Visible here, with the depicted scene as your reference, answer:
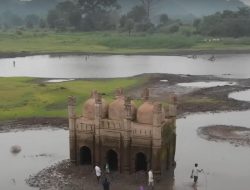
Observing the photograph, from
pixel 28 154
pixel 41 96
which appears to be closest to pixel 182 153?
pixel 28 154

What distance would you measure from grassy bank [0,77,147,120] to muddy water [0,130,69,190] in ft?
18.9

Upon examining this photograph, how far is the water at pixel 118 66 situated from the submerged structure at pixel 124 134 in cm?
5000

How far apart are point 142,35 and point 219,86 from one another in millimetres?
84816

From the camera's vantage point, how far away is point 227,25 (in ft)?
477

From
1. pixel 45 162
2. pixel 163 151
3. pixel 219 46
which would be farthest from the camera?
pixel 219 46

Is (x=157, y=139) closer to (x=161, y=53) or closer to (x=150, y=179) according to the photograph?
(x=150, y=179)

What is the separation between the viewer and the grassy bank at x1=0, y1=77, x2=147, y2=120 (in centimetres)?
5210

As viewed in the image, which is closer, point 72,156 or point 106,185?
point 106,185

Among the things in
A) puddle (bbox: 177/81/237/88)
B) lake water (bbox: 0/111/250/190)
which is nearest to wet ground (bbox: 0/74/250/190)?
lake water (bbox: 0/111/250/190)

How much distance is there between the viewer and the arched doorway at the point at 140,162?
1305 inches

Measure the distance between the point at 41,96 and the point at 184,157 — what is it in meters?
24.9

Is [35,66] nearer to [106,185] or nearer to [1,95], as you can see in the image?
[1,95]

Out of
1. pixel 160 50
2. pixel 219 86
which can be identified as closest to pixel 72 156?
pixel 219 86

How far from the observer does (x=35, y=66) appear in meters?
102
